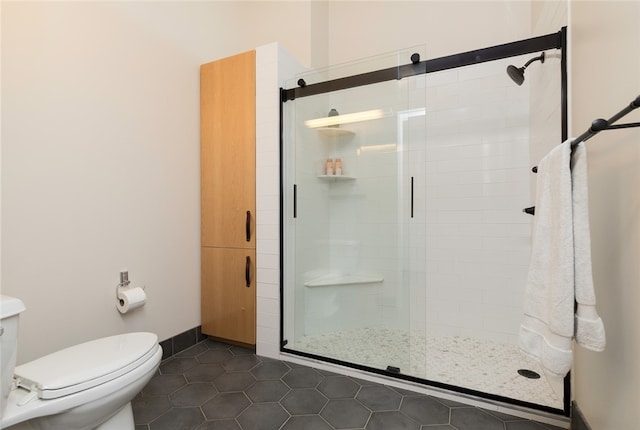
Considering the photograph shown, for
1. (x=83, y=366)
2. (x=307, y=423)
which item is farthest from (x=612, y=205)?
(x=83, y=366)

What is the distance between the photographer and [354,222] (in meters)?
2.50

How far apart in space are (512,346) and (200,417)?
7.04ft

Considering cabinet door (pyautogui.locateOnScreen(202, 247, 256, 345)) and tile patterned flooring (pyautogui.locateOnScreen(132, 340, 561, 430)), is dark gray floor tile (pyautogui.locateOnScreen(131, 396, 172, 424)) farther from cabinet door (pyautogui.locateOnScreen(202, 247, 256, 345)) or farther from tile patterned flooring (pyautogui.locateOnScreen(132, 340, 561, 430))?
cabinet door (pyautogui.locateOnScreen(202, 247, 256, 345))

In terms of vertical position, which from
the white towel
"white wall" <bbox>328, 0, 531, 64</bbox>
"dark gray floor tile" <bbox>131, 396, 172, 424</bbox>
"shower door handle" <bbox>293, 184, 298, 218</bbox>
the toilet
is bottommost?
"dark gray floor tile" <bbox>131, 396, 172, 424</bbox>

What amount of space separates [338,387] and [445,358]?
31.6 inches

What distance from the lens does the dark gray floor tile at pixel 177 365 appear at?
1960mm

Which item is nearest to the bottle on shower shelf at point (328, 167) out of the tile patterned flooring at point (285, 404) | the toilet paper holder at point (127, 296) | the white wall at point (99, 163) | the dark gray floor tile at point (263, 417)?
the white wall at point (99, 163)

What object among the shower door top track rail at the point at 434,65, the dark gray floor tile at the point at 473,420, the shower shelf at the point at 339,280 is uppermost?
the shower door top track rail at the point at 434,65

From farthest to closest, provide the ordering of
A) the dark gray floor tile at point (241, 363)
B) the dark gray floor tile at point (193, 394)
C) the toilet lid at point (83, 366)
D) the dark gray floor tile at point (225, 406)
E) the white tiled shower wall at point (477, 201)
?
the white tiled shower wall at point (477, 201), the dark gray floor tile at point (241, 363), the dark gray floor tile at point (193, 394), the dark gray floor tile at point (225, 406), the toilet lid at point (83, 366)

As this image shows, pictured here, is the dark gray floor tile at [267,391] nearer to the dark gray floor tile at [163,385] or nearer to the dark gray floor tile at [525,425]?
the dark gray floor tile at [163,385]

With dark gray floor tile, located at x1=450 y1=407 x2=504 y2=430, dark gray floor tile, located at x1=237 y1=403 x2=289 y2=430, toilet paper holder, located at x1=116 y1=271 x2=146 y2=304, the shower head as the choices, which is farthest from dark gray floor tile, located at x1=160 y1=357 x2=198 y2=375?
the shower head

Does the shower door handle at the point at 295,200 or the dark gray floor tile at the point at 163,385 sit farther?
the shower door handle at the point at 295,200

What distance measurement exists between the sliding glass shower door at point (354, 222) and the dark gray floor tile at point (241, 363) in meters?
0.26

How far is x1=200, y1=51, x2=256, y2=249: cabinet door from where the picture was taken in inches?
87.7
